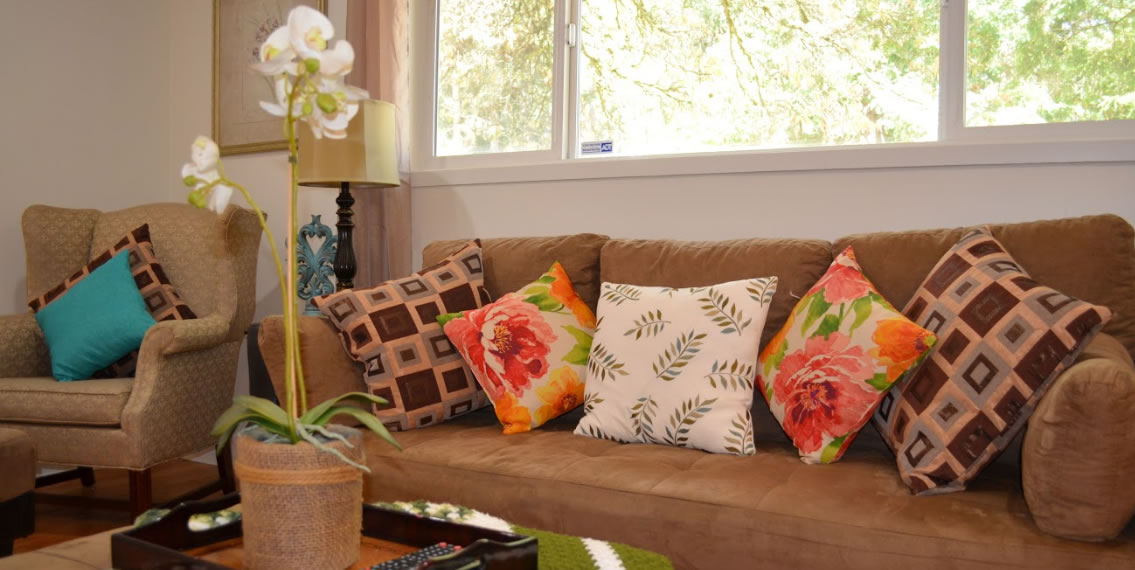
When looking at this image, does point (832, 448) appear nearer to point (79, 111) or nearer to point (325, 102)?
point (325, 102)

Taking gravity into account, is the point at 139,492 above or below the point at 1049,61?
below

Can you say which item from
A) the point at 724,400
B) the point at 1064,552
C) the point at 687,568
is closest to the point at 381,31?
the point at 724,400

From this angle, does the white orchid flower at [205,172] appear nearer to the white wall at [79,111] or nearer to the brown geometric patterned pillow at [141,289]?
the brown geometric patterned pillow at [141,289]

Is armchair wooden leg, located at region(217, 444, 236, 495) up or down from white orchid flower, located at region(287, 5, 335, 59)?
down

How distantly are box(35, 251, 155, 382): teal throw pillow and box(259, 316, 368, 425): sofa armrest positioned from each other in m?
0.92

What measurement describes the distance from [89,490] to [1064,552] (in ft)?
10.6

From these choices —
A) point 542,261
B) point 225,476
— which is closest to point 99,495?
point 225,476

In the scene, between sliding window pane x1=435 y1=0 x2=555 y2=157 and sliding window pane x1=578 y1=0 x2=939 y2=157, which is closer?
sliding window pane x1=578 y1=0 x2=939 y2=157

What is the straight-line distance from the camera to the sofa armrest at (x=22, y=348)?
8.99 feet

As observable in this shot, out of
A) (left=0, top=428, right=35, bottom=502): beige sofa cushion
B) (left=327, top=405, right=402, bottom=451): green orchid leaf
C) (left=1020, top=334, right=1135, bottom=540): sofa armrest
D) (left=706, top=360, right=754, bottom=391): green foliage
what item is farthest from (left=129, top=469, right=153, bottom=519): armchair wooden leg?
(left=1020, top=334, right=1135, bottom=540): sofa armrest

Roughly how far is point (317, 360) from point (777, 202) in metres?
1.43

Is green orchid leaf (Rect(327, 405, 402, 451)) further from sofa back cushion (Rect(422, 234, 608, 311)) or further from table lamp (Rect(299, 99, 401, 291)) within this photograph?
table lamp (Rect(299, 99, 401, 291))

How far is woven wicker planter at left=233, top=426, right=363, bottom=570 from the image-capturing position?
91cm

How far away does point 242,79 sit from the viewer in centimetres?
376
